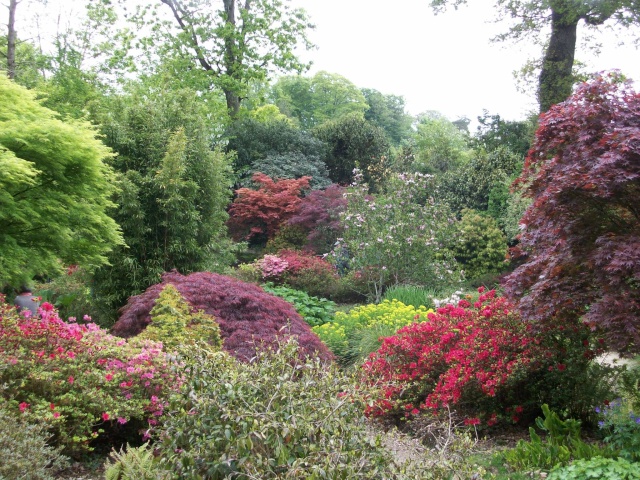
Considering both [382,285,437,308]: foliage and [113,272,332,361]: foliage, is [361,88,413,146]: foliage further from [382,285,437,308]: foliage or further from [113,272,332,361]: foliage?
[113,272,332,361]: foliage

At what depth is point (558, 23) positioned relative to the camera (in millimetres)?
15125

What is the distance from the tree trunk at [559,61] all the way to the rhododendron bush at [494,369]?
1130 centimetres

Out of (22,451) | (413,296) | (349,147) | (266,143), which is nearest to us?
(22,451)

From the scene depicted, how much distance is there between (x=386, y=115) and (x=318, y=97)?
19.8 ft

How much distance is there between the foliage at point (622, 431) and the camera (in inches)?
156

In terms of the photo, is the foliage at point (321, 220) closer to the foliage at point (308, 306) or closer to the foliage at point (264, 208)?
the foliage at point (264, 208)

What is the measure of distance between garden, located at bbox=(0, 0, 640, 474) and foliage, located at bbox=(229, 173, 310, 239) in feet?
8.65

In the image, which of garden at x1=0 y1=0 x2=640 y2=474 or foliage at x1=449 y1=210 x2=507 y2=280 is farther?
foliage at x1=449 y1=210 x2=507 y2=280

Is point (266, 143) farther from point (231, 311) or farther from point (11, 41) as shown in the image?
point (231, 311)

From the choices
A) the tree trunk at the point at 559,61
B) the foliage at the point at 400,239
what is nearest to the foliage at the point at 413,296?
the foliage at the point at 400,239

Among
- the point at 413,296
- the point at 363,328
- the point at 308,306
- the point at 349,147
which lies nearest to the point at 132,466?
the point at 363,328

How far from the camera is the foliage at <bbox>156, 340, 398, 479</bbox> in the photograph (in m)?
2.69

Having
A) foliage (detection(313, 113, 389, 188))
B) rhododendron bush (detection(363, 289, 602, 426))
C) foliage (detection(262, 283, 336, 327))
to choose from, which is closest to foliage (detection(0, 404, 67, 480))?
rhododendron bush (detection(363, 289, 602, 426))

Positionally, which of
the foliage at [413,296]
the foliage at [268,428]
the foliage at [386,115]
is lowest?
the foliage at [413,296]
